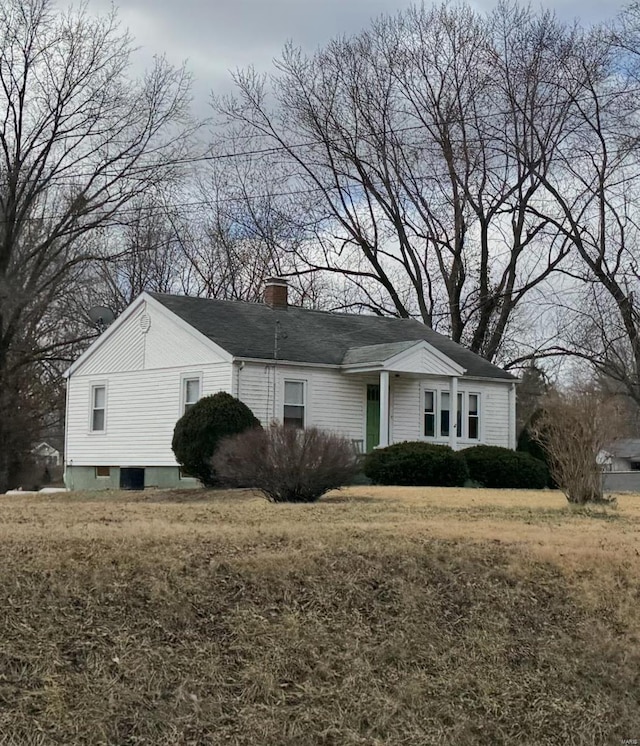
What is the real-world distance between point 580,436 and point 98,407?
1632 centimetres

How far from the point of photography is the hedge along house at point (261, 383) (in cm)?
2542

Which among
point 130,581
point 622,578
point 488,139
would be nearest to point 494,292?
point 488,139

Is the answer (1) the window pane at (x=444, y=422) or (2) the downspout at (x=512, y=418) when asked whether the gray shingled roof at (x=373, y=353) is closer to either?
(1) the window pane at (x=444, y=422)

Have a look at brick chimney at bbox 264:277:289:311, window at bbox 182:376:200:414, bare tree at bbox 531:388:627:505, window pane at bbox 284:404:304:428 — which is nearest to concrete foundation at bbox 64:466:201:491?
window at bbox 182:376:200:414

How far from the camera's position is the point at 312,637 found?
8227 millimetres

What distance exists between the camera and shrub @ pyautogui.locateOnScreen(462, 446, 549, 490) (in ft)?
83.4

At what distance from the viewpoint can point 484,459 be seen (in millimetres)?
25422

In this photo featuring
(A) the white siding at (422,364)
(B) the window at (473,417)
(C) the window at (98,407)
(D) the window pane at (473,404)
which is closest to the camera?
(A) the white siding at (422,364)

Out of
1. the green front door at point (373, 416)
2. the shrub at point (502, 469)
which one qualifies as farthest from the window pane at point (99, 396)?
the shrub at point (502, 469)

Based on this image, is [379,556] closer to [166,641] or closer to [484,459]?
[166,641]

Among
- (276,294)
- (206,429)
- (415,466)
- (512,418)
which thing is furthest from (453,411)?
(206,429)

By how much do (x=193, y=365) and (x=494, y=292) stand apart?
1693 centimetres

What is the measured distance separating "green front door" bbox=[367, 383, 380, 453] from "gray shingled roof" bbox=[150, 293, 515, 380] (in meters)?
1.31

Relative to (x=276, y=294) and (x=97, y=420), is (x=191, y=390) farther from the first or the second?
(x=276, y=294)
